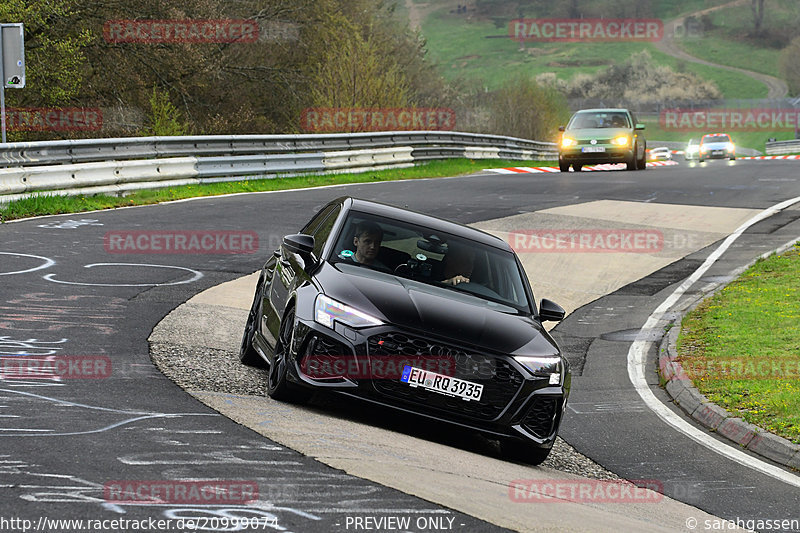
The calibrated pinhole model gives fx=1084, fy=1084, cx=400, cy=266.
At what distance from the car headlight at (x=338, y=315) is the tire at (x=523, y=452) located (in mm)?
1253

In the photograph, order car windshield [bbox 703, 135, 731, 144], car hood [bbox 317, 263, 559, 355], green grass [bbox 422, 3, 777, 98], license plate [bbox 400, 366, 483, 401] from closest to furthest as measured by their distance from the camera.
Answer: license plate [bbox 400, 366, 483, 401], car hood [bbox 317, 263, 559, 355], car windshield [bbox 703, 135, 731, 144], green grass [bbox 422, 3, 777, 98]

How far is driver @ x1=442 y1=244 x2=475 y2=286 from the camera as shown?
8.33 meters

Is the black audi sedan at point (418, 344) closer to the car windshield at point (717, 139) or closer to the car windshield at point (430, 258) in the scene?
the car windshield at point (430, 258)

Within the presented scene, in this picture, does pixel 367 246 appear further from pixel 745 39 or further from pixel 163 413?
pixel 745 39

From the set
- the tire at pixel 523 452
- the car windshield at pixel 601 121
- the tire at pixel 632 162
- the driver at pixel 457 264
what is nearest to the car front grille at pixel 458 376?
the tire at pixel 523 452

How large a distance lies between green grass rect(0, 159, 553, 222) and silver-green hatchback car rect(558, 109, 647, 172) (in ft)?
12.5

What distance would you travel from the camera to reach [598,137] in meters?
32.0

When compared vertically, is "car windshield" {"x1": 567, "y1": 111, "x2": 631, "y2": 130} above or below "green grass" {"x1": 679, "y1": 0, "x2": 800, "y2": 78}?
below

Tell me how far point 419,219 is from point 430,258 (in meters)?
0.57

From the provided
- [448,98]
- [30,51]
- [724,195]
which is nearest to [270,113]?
[30,51]

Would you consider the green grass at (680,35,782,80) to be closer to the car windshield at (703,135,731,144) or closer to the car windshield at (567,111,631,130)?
the car windshield at (703,135,731,144)

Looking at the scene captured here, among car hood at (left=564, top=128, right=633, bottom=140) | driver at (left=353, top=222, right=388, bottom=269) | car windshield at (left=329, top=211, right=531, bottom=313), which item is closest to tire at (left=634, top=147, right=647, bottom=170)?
car hood at (left=564, top=128, right=633, bottom=140)

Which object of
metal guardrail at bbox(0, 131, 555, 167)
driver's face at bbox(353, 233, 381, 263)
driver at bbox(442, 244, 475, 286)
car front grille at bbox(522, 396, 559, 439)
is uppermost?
metal guardrail at bbox(0, 131, 555, 167)

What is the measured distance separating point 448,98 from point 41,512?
65801mm
